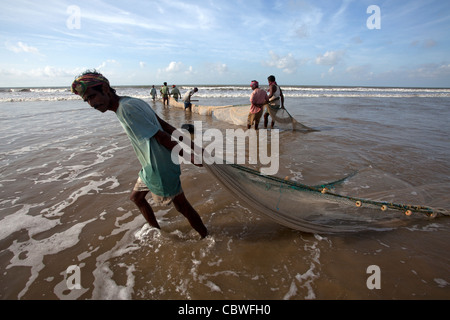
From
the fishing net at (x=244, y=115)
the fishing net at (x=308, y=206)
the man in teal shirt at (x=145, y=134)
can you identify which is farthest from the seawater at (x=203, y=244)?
the fishing net at (x=244, y=115)

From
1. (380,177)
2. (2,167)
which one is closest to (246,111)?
(380,177)

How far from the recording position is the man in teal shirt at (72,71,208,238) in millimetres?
1662

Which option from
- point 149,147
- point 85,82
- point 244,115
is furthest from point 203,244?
point 244,115

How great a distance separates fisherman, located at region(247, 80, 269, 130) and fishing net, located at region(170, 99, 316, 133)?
320 millimetres

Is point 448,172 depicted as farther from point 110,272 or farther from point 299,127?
point 110,272

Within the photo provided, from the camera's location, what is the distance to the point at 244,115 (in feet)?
26.5

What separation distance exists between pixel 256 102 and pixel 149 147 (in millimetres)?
5701

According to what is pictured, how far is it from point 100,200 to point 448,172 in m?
5.94

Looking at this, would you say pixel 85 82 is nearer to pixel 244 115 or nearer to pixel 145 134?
pixel 145 134

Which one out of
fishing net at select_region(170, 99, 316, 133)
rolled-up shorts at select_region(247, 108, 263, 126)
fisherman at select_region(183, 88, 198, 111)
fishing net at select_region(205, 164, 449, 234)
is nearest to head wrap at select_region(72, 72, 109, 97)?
fishing net at select_region(205, 164, 449, 234)

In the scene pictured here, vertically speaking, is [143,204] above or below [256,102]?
below

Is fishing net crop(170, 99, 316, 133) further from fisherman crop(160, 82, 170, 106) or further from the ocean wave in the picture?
the ocean wave

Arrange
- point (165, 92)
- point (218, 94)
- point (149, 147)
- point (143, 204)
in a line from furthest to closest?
point (218, 94) < point (165, 92) < point (143, 204) < point (149, 147)

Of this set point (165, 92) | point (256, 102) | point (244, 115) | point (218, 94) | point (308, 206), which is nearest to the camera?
point (308, 206)
